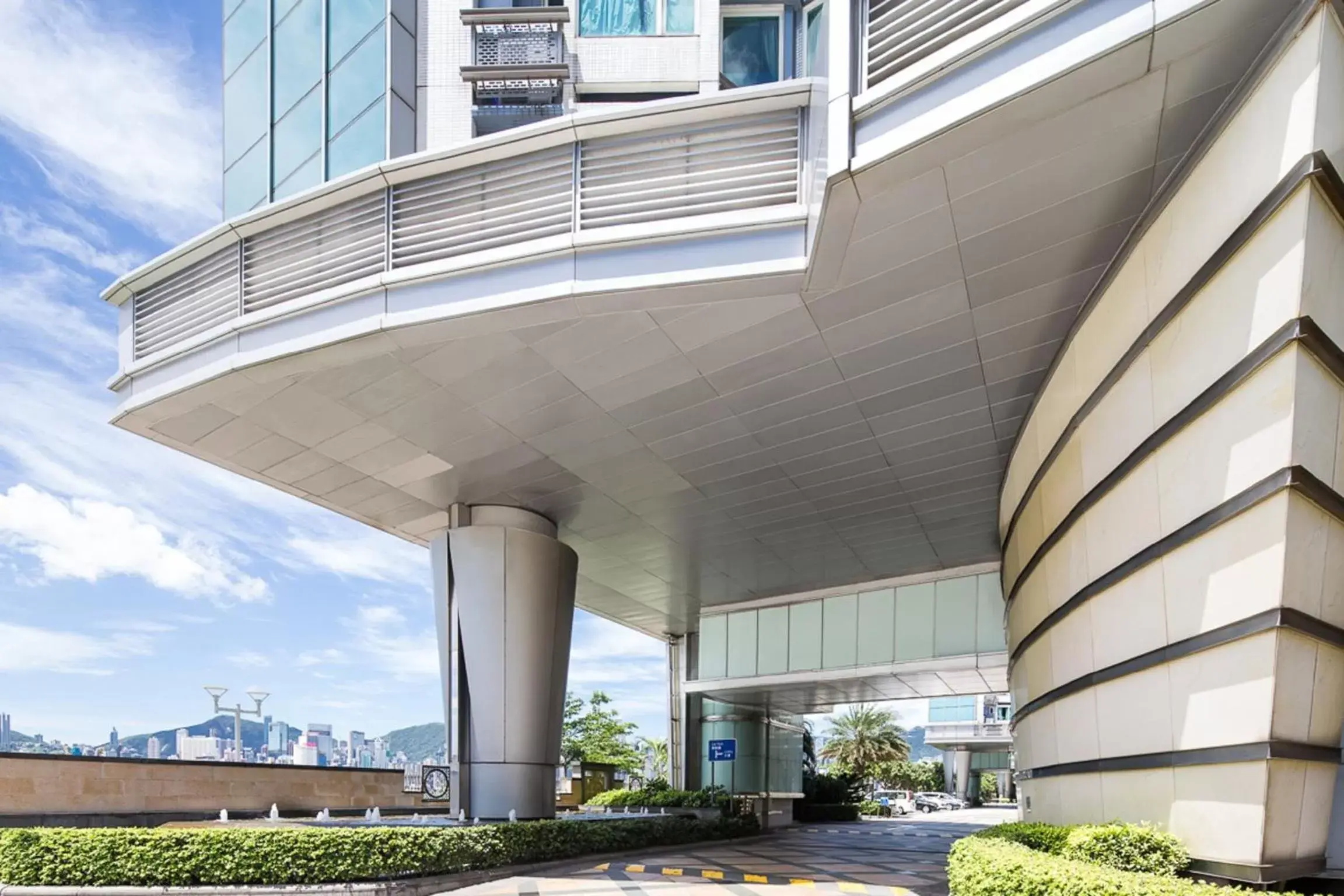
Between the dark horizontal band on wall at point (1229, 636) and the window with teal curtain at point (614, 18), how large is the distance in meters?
21.6

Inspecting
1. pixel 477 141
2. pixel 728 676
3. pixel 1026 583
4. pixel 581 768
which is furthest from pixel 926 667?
pixel 477 141

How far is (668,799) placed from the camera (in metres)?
29.3

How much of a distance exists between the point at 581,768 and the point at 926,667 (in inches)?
527

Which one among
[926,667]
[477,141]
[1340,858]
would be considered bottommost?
[926,667]

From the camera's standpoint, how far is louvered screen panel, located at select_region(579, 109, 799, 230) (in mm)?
11477

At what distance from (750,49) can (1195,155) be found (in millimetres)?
19879

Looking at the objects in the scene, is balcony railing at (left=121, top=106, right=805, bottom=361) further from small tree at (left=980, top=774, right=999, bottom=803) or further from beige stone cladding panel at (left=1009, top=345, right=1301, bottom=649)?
small tree at (left=980, top=774, right=999, bottom=803)

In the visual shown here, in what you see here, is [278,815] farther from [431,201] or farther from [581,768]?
[581,768]

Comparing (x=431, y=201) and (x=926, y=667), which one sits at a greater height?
(x=431, y=201)

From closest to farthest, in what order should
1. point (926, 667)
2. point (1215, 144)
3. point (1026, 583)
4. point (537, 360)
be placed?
point (1215, 144)
point (537, 360)
point (1026, 583)
point (926, 667)

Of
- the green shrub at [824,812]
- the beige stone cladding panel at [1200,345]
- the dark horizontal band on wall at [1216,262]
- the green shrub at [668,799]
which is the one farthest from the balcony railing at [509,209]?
the green shrub at [824,812]

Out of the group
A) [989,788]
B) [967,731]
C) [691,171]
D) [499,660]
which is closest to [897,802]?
[967,731]

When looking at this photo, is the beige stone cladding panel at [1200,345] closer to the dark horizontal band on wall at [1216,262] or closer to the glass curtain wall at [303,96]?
the dark horizontal band on wall at [1216,262]

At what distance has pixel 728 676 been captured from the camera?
3094cm
